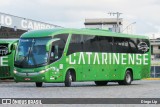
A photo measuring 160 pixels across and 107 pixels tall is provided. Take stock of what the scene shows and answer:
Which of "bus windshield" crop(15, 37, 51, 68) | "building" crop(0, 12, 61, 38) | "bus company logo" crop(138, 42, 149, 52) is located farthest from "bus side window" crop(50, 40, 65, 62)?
"building" crop(0, 12, 61, 38)

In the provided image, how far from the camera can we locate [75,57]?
3086 centimetres

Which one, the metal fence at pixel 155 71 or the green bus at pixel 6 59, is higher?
the green bus at pixel 6 59

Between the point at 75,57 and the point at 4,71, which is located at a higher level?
the point at 75,57

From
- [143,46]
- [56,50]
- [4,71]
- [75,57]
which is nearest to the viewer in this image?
[56,50]

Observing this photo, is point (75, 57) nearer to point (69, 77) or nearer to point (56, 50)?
point (69, 77)

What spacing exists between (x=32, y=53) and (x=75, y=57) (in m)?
2.34

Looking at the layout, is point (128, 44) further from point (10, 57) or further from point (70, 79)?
point (10, 57)

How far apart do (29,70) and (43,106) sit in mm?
12454

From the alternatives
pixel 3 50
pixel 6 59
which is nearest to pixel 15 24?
pixel 6 59

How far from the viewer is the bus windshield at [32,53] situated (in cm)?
2945

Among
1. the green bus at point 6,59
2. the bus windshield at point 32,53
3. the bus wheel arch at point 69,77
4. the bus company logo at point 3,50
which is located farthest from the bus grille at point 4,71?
the bus wheel arch at point 69,77

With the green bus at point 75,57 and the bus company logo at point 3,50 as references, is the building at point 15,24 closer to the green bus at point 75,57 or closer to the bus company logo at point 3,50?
the bus company logo at point 3,50

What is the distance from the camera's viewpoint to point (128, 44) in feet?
116

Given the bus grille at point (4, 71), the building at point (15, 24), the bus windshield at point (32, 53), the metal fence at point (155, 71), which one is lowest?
the metal fence at point (155, 71)
